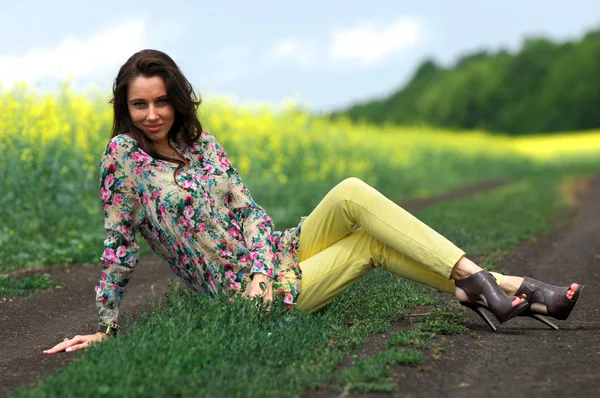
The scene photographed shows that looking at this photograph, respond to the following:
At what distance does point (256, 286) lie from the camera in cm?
397

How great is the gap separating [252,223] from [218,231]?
0.18 m

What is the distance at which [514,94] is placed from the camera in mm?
55250

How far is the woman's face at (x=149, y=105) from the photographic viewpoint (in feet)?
12.8

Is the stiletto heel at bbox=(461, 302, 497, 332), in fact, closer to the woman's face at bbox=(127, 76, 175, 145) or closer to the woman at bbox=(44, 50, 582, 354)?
the woman at bbox=(44, 50, 582, 354)

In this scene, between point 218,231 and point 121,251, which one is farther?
point 218,231

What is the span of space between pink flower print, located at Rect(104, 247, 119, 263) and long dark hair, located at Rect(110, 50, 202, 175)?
0.50 metres


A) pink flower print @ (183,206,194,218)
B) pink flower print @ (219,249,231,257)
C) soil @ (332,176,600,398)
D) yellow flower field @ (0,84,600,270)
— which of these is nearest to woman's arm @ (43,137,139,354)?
pink flower print @ (183,206,194,218)

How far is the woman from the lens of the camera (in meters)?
3.90

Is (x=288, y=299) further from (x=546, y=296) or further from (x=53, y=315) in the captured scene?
(x=53, y=315)

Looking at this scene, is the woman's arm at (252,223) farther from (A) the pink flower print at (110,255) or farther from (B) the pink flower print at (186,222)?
(A) the pink flower print at (110,255)

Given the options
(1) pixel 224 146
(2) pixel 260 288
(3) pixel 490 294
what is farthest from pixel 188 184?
(1) pixel 224 146

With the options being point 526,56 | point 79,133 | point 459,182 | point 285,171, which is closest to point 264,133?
point 285,171

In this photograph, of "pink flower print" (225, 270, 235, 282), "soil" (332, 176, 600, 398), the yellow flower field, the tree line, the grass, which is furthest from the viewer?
the tree line

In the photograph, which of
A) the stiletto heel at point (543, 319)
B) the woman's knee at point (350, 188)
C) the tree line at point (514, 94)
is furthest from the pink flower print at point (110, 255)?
the tree line at point (514, 94)
